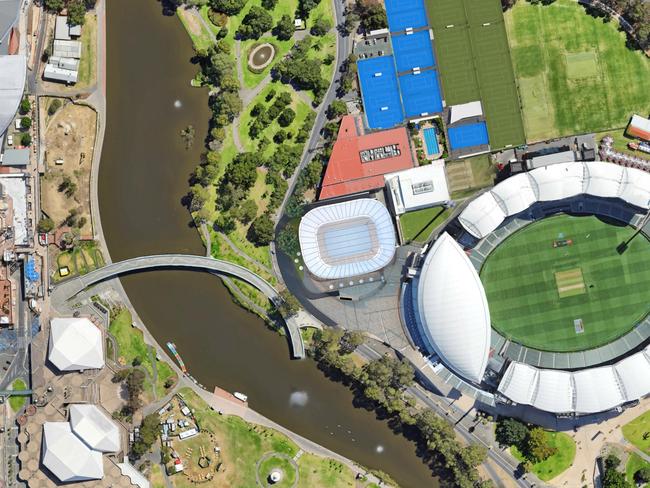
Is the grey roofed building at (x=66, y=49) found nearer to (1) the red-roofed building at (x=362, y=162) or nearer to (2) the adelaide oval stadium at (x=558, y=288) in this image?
(1) the red-roofed building at (x=362, y=162)

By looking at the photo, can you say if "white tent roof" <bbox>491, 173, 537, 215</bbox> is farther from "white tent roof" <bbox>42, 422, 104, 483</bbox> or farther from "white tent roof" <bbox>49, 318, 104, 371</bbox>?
"white tent roof" <bbox>42, 422, 104, 483</bbox>

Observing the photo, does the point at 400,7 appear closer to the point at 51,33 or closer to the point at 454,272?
the point at 454,272

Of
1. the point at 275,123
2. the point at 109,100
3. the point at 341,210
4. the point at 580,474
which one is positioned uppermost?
the point at 109,100

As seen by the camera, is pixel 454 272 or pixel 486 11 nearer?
pixel 454 272

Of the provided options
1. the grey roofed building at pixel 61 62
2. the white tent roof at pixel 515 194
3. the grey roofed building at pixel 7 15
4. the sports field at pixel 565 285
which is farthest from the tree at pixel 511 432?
the grey roofed building at pixel 7 15

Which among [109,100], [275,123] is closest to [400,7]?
[275,123]

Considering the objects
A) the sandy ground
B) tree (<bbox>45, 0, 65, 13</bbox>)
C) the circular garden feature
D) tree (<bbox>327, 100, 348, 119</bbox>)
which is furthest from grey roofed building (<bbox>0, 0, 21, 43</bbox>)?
tree (<bbox>327, 100, 348, 119</bbox>)
